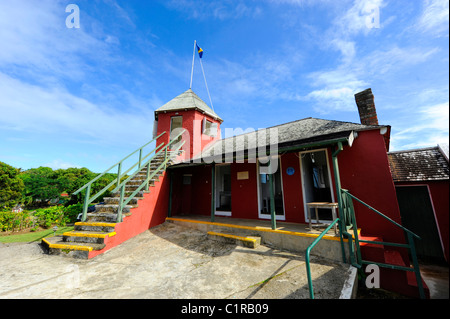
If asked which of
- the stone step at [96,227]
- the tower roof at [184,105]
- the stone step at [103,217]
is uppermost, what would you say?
the tower roof at [184,105]

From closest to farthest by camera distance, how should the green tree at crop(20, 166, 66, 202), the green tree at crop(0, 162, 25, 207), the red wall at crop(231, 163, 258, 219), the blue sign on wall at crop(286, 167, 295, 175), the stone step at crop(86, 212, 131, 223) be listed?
the stone step at crop(86, 212, 131, 223)
the blue sign on wall at crop(286, 167, 295, 175)
the red wall at crop(231, 163, 258, 219)
the green tree at crop(0, 162, 25, 207)
the green tree at crop(20, 166, 66, 202)

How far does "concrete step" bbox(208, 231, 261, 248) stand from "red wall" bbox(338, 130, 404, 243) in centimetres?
317

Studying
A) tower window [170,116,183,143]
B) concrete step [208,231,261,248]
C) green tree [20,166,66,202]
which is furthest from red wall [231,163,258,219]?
green tree [20,166,66,202]

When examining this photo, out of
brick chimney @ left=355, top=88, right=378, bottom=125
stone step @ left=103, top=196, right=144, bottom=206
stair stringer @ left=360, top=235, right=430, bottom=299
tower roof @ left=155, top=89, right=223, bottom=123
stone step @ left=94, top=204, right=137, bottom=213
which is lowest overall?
stair stringer @ left=360, top=235, right=430, bottom=299

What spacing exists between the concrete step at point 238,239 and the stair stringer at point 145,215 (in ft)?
8.56

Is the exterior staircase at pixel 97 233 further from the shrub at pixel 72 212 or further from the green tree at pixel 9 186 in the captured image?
the green tree at pixel 9 186

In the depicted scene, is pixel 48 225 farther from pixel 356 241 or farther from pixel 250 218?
pixel 356 241

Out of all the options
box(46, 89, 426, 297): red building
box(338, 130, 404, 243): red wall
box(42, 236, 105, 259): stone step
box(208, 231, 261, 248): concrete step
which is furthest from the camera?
box(208, 231, 261, 248): concrete step

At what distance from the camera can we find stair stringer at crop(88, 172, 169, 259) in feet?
17.1

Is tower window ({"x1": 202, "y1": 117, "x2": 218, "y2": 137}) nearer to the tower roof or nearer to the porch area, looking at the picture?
the tower roof

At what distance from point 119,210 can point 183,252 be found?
2.40 metres

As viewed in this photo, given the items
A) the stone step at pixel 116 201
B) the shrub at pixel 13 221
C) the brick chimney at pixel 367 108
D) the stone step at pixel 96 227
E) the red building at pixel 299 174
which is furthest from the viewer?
the shrub at pixel 13 221

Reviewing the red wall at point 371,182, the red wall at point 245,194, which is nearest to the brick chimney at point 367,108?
the red wall at point 371,182

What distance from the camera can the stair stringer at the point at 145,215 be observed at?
5203 millimetres
